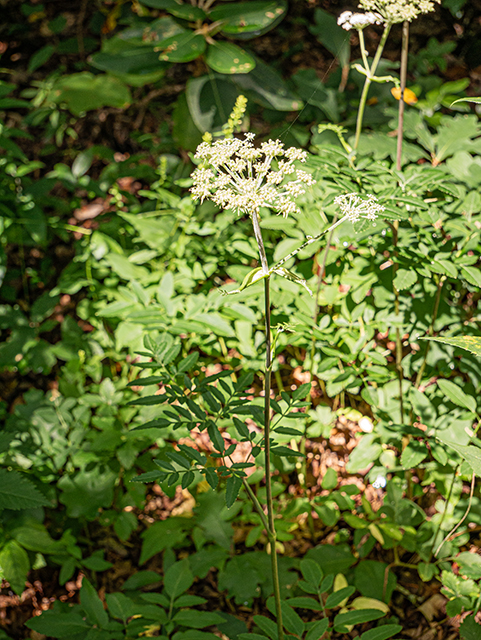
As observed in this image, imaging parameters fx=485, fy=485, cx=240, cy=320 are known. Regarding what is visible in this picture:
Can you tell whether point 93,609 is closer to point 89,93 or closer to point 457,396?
point 457,396

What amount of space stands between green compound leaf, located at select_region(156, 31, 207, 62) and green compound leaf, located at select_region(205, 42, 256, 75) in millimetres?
56

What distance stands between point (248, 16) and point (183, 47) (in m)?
0.37

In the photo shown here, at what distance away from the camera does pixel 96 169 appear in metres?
3.22

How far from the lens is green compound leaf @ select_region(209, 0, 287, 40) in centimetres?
216

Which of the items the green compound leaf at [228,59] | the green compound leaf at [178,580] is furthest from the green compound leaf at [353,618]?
the green compound leaf at [228,59]

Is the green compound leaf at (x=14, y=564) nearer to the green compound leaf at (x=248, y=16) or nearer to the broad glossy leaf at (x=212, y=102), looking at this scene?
the broad glossy leaf at (x=212, y=102)

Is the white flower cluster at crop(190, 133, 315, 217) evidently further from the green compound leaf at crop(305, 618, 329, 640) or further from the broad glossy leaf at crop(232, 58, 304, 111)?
the broad glossy leaf at crop(232, 58, 304, 111)

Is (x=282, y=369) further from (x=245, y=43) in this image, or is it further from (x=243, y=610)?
(x=245, y=43)

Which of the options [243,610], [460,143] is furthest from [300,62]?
[243,610]

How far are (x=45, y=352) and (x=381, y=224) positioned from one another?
4.92ft

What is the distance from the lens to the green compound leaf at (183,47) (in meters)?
2.02

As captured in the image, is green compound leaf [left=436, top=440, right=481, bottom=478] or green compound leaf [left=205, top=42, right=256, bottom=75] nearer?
green compound leaf [left=436, top=440, right=481, bottom=478]

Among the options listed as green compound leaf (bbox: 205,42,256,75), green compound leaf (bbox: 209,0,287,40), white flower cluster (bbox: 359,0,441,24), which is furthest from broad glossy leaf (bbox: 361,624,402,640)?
green compound leaf (bbox: 209,0,287,40)

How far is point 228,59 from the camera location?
2.08 meters
